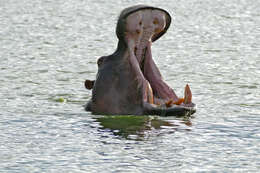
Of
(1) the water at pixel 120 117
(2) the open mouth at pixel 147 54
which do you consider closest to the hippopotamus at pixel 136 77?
(2) the open mouth at pixel 147 54

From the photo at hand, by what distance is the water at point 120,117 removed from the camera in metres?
8.06

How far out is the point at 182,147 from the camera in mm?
8531

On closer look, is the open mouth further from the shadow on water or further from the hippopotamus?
the shadow on water

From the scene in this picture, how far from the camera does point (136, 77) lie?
9.75 metres

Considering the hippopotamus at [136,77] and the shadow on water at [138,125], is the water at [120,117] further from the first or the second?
the hippopotamus at [136,77]

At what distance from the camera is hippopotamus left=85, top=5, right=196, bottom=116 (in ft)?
31.9

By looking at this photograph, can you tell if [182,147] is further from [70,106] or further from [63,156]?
[70,106]

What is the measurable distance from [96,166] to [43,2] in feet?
50.1

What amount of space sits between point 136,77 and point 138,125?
55 centimetres

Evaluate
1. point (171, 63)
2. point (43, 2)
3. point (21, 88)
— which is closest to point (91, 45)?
point (171, 63)

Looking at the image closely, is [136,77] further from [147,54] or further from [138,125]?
[138,125]

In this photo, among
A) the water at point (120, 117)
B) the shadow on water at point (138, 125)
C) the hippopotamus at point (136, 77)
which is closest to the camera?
the water at point (120, 117)

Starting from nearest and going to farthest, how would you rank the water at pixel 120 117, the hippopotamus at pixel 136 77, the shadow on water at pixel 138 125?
the water at pixel 120 117
the shadow on water at pixel 138 125
the hippopotamus at pixel 136 77

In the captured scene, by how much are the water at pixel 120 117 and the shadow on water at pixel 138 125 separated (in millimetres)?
11
